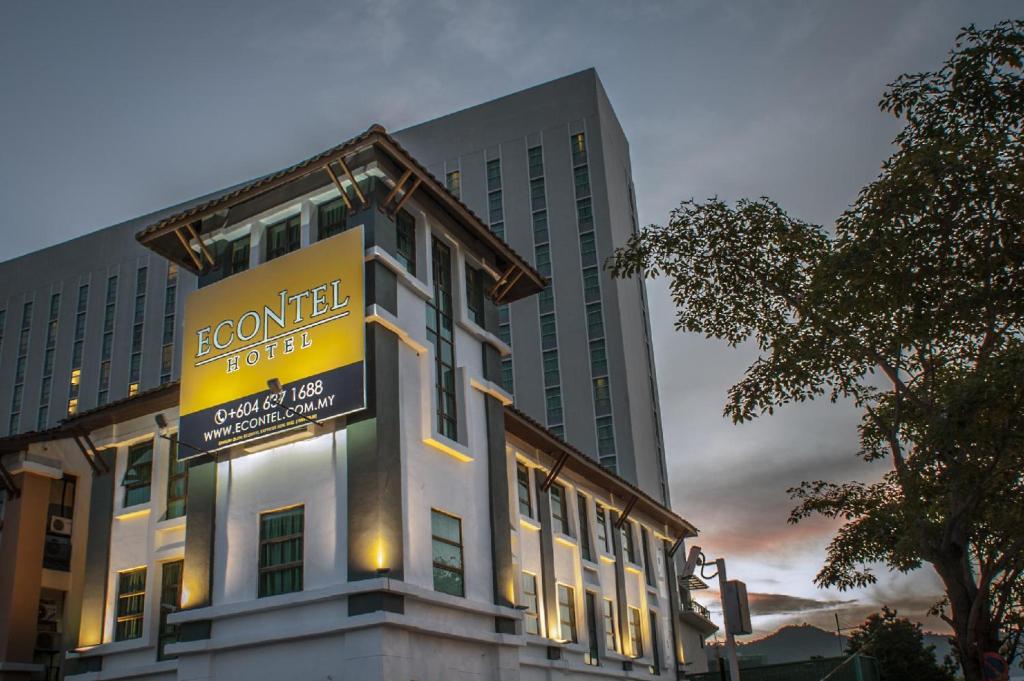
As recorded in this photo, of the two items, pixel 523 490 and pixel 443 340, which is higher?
pixel 443 340

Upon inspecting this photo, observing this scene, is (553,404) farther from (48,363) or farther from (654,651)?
(48,363)

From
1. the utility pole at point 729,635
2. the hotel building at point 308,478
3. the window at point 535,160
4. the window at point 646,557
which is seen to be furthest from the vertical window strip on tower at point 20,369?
the utility pole at point 729,635

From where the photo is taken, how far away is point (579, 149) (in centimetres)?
7050

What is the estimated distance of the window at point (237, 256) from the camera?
2430cm

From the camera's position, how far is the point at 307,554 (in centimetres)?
2027

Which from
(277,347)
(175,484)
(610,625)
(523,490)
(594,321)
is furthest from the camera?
(594,321)

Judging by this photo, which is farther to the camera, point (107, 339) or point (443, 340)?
point (107, 339)

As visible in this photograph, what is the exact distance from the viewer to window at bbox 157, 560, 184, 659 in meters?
23.5

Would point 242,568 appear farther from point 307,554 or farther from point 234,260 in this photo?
point 234,260

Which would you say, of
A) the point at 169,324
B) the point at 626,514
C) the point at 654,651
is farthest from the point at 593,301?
the point at 169,324

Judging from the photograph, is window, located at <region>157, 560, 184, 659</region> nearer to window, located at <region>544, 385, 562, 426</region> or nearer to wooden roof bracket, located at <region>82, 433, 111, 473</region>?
wooden roof bracket, located at <region>82, 433, 111, 473</region>

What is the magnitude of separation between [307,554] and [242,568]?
5.85 feet

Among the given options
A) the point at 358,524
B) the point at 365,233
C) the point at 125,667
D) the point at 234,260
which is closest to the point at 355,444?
the point at 358,524

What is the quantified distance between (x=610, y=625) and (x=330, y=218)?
720 inches
